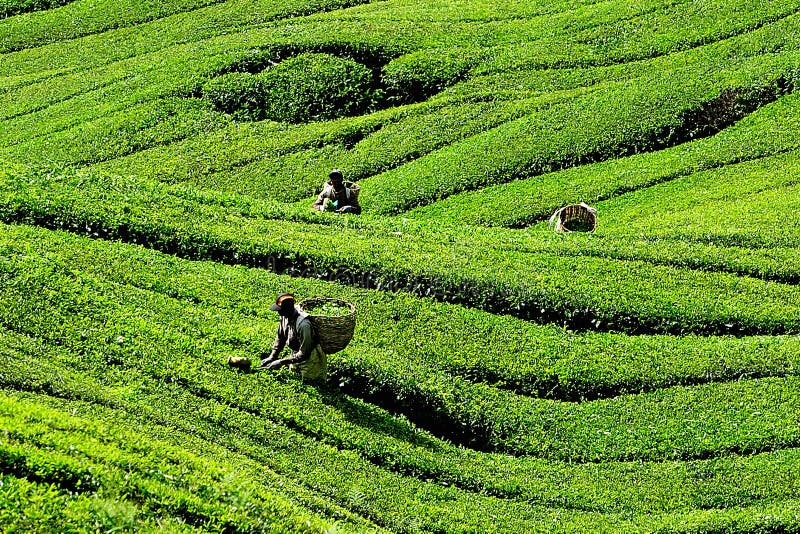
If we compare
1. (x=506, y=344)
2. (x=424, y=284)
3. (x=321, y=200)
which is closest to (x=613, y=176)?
(x=321, y=200)

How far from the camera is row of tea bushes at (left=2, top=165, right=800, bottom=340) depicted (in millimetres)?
28031

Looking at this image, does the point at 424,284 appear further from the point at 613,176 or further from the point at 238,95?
the point at 238,95

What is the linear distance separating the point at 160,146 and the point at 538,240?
23.9 meters

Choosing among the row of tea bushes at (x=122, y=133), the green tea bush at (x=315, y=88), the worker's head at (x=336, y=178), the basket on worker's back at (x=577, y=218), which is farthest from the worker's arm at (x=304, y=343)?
the green tea bush at (x=315, y=88)

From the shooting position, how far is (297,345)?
21422mm

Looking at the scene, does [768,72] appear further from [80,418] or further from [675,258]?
[80,418]

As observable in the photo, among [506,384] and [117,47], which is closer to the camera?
[506,384]

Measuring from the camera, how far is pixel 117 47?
62.8 meters

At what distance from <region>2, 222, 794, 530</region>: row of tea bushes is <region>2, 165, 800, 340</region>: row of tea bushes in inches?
192

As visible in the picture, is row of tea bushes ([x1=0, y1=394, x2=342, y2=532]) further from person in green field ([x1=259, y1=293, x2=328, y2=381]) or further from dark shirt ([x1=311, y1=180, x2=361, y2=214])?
dark shirt ([x1=311, y1=180, x2=361, y2=214])

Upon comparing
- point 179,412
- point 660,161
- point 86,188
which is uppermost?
point 86,188

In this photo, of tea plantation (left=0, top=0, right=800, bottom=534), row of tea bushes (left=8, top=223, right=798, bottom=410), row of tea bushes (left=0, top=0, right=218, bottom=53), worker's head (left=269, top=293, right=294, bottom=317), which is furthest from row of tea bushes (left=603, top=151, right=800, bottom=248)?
row of tea bushes (left=0, top=0, right=218, bottom=53)

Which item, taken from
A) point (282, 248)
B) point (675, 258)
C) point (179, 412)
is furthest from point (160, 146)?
point (179, 412)

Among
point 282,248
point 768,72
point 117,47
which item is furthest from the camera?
point 117,47
